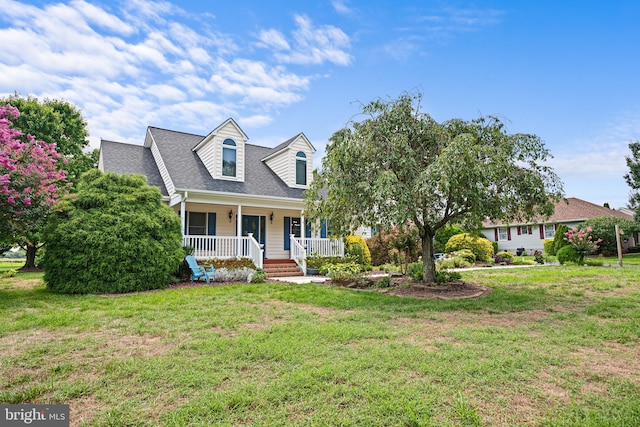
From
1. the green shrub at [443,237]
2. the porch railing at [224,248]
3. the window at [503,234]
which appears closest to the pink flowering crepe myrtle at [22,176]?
the porch railing at [224,248]

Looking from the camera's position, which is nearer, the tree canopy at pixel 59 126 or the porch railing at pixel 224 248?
the porch railing at pixel 224 248

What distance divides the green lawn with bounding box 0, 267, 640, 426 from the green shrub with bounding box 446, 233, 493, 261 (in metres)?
12.8

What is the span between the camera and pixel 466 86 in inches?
460

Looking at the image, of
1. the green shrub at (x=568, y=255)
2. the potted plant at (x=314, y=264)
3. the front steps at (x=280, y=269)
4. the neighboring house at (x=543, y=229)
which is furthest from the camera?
the neighboring house at (x=543, y=229)

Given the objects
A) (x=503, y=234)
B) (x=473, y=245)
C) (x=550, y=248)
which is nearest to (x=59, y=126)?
(x=473, y=245)

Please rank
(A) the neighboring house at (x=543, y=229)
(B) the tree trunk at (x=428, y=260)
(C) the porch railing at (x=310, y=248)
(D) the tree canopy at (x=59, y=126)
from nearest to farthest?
(B) the tree trunk at (x=428, y=260) < (C) the porch railing at (x=310, y=248) < (D) the tree canopy at (x=59, y=126) < (A) the neighboring house at (x=543, y=229)

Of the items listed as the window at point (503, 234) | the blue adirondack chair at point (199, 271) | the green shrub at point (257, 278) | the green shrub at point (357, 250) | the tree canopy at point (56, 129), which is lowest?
the green shrub at point (257, 278)

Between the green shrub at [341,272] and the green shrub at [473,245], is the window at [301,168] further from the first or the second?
the green shrub at [473,245]

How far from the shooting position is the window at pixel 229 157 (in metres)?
14.8

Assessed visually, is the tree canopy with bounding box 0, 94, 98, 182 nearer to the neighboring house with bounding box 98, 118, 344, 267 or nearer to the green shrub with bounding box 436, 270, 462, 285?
the neighboring house with bounding box 98, 118, 344, 267

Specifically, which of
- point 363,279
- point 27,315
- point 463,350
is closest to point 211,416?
point 463,350

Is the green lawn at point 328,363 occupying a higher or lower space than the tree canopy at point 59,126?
lower

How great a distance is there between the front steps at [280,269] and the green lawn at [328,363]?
19.8ft

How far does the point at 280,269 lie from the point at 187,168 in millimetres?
5751
